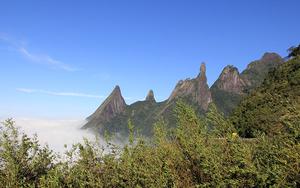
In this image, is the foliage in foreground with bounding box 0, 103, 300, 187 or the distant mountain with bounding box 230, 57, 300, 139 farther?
the distant mountain with bounding box 230, 57, 300, 139

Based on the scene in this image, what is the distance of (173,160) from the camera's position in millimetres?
12109

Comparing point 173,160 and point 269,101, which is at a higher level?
point 269,101

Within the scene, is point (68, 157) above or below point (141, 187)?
above

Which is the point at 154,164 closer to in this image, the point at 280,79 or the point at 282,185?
the point at 282,185

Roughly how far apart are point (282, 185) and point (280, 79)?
52.5 metres

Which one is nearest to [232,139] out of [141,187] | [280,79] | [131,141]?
[141,187]

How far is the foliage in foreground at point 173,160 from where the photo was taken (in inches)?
405

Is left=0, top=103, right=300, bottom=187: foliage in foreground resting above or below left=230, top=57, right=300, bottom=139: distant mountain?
below

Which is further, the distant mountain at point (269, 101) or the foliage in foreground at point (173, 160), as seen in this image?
the distant mountain at point (269, 101)

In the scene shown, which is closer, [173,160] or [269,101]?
[173,160]

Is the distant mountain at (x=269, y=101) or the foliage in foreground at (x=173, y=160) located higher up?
the distant mountain at (x=269, y=101)

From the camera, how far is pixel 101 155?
14.4 meters

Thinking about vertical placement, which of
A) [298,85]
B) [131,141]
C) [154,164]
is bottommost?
[154,164]

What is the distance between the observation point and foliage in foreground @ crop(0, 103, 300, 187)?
10.3 m
